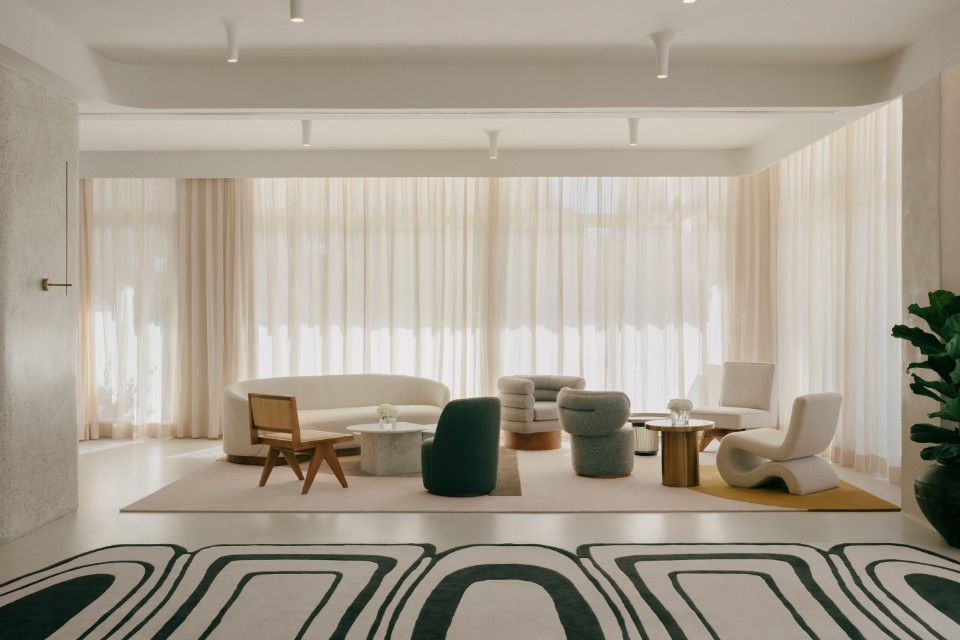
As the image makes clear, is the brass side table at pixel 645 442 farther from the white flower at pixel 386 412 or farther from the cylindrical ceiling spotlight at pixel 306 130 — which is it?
the cylindrical ceiling spotlight at pixel 306 130

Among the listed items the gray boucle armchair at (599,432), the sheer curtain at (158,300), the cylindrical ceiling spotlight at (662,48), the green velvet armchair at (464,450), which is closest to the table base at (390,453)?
the green velvet armchair at (464,450)

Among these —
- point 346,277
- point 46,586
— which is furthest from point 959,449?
point 346,277

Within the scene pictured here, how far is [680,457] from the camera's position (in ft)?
23.4

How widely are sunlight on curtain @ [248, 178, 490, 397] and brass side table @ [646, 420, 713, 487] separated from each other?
3.62 meters

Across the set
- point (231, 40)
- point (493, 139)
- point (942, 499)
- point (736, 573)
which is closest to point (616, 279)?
point (493, 139)

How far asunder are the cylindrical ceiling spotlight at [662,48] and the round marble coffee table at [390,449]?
3.80m

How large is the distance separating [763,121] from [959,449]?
14.8 feet

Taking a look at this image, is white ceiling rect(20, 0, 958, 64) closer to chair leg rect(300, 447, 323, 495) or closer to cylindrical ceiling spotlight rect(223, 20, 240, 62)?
cylindrical ceiling spotlight rect(223, 20, 240, 62)

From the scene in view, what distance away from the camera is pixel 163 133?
909cm

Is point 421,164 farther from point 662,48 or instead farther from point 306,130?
point 662,48

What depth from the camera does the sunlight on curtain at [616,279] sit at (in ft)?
34.0

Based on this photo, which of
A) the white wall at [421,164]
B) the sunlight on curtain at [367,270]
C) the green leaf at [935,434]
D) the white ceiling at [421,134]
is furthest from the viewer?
the sunlight on curtain at [367,270]

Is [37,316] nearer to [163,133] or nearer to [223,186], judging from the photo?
[163,133]

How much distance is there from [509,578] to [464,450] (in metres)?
2.27
